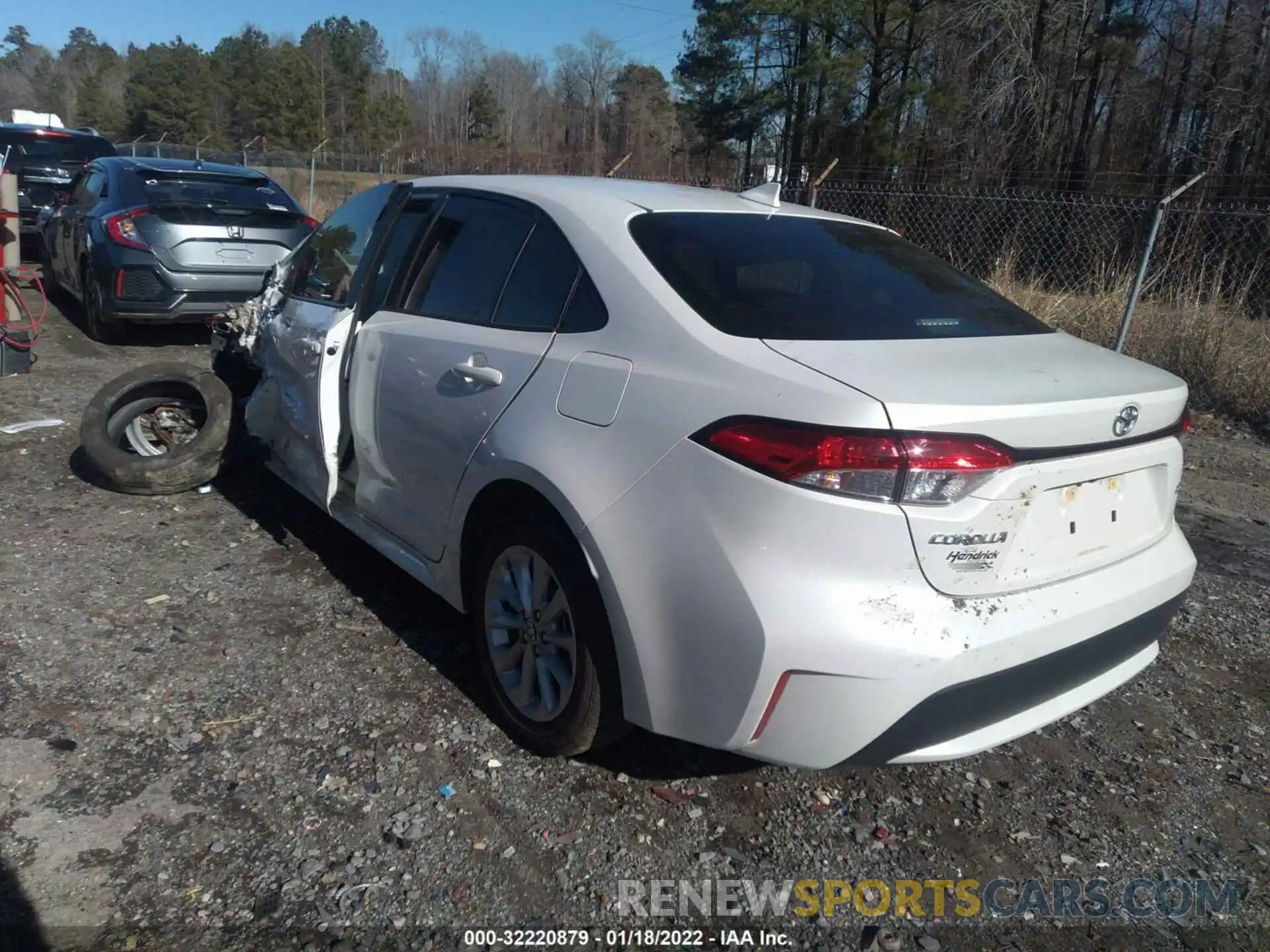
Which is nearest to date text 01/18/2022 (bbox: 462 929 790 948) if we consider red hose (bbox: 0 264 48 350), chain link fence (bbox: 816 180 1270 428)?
red hose (bbox: 0 264 48 350)

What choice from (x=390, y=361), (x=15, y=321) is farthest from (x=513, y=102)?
(x=390, y=361)

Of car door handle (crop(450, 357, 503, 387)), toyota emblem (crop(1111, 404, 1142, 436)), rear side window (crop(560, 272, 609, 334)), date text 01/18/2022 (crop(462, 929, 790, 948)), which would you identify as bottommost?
date text 01/18/2022 (crop(462, 929, 790, 948))

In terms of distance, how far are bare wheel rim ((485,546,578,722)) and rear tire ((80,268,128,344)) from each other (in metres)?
6.47

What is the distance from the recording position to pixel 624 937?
2.28m

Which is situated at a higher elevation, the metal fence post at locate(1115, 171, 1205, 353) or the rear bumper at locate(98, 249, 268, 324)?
the metal fence post at locate(1115, 171, 1205, 353)

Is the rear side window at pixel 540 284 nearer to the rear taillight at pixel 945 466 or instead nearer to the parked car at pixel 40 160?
the rear taillight at pixel 945 466

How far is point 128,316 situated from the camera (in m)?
7.66

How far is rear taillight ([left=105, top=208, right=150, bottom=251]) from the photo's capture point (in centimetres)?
758

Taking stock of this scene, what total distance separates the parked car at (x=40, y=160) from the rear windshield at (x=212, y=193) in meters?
6.03

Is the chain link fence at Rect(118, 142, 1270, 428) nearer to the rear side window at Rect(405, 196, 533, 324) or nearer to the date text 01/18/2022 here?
the rear side window at Rect(405, 196, 533, 324)

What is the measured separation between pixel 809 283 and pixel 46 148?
14.4 metres

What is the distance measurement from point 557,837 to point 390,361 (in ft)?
5.84

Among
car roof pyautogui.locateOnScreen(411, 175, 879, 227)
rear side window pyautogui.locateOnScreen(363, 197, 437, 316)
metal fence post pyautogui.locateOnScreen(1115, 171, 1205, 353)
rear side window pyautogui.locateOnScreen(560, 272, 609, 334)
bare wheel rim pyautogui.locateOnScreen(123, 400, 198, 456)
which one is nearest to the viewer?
rear side window pyautogui.locateOnScreen(560, 272, 609, 334)

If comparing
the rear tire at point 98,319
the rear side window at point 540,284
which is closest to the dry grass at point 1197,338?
the rear side window at point 540,284
